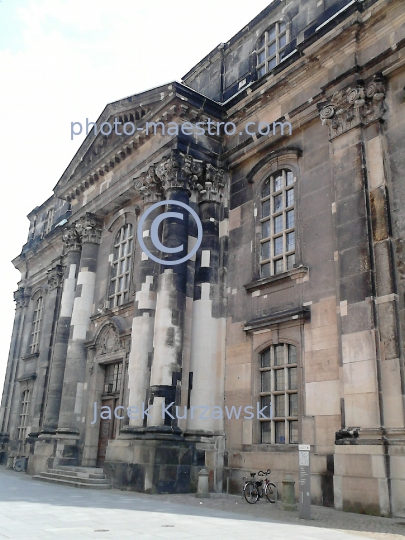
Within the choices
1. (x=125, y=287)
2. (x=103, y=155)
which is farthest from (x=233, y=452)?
(x=103, y=155)

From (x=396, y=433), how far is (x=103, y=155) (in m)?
16.6

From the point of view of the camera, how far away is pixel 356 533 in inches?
362

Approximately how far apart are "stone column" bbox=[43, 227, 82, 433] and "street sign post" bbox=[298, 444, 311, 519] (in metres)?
14.5

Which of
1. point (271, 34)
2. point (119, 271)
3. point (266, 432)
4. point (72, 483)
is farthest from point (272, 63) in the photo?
→ point (72, 483)

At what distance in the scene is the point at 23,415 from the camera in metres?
29.9

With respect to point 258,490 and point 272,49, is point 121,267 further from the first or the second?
point 258,490

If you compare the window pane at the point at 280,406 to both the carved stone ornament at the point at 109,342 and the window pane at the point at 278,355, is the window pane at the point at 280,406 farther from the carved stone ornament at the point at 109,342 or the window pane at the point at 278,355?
the carved stone ornament at the point at 109,342

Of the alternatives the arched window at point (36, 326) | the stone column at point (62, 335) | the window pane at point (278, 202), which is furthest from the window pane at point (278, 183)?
the arched window at point (36, 326)

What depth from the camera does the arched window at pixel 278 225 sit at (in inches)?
657

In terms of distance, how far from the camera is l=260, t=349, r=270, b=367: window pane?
643 inches

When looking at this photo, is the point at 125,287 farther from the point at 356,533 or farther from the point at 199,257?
the point at 356,533

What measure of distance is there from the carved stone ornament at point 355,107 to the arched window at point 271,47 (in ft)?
15.6

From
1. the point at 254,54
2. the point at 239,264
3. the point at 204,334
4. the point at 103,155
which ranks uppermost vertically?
the point at 254,54

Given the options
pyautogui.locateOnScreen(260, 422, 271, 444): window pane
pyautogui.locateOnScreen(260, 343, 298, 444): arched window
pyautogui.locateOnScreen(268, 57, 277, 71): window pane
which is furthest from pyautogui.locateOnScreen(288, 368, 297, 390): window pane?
pyautogui.locateOnScreen(268, 57, 277, 71): window pane
